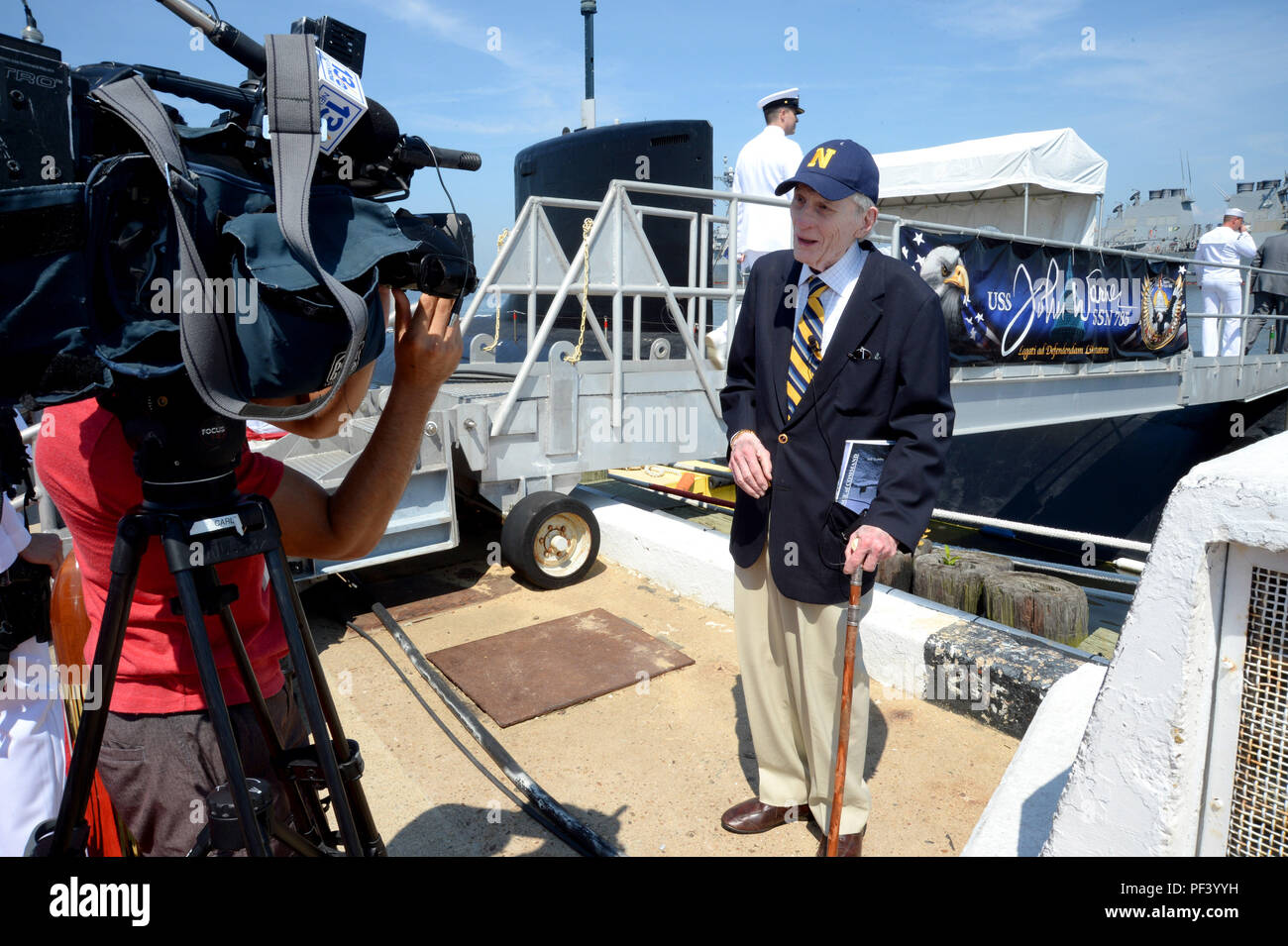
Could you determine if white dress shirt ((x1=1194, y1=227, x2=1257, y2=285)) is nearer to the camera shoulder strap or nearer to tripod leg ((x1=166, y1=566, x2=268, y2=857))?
the camera shoulder strap

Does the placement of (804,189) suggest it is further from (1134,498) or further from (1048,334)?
(1134,498)

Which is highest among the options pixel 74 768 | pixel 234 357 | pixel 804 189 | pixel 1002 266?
pixel 1002 266

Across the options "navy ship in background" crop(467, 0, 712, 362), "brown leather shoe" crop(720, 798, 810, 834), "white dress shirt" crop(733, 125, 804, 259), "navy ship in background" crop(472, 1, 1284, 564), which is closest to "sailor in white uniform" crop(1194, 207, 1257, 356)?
"navy ship in background" crop(472, 1, 1284, 564)

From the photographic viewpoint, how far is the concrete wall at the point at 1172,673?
45.5 inches

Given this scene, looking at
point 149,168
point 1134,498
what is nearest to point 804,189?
point 149,168

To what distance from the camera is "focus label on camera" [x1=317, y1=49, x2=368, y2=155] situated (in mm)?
1101

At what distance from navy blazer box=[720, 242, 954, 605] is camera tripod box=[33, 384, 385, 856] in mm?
1558

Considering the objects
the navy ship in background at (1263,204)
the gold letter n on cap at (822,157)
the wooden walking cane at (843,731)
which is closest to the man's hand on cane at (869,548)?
the wooden walking cane at (843,731)

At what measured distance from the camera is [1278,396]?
44.0ft

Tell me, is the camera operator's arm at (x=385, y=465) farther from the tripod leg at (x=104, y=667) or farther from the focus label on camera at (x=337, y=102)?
A: the tripod leg at (x=104, y=667)

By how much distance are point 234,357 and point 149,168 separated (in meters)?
0.26

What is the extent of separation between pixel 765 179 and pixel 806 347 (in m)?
4.54

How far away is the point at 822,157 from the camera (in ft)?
7.71

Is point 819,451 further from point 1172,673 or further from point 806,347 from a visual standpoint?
point 1172,673
